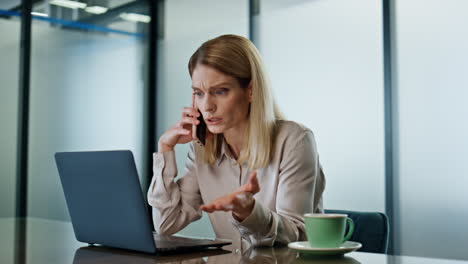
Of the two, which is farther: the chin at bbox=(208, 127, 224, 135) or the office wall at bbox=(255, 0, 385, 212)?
the office wall at bbox=(255, 0, 385, 212)

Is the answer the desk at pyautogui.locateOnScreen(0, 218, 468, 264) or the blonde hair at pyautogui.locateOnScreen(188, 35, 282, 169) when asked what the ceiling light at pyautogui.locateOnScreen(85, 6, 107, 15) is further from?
the desk at pyautogui.locateOnScreen(0, 218, 468, 264)

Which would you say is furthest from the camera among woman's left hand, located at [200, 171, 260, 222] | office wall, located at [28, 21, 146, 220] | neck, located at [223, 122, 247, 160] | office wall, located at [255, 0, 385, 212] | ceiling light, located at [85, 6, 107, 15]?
ceiling light, located at [85, 6, 107, 15]

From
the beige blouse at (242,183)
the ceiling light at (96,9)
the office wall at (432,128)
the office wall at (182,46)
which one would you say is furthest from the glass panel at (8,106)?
the beige blouse at (242,183)

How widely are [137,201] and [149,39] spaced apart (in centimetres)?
432

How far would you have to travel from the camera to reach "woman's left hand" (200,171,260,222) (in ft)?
3.82

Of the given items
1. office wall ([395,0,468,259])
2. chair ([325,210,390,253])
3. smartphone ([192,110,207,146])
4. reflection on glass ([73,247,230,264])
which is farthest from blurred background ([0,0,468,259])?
reflection on glass ([73,247,230,264])

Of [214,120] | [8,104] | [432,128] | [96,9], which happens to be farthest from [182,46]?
[214,120]

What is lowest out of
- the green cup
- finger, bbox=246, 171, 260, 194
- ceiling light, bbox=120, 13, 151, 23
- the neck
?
the green cup

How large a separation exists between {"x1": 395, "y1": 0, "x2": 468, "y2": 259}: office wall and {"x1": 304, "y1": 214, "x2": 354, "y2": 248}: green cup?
240cm

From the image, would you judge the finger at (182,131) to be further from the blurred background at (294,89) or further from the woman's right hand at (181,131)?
the blurred background at (294,89)

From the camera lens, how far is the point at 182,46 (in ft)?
17.3

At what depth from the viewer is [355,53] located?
388cm

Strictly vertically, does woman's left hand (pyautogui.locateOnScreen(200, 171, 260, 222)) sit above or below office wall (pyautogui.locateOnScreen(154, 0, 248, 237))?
below

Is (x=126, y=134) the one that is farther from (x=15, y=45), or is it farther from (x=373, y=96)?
(x=373, y=96)
